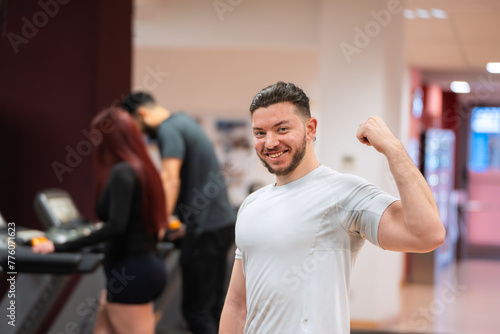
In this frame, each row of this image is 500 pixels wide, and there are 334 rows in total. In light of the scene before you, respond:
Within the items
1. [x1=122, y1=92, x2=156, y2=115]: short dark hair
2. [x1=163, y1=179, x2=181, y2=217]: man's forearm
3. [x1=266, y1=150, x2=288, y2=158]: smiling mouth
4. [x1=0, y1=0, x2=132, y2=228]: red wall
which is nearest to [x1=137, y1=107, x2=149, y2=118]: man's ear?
[x1=122, y1=92, x2=156, y2=115]: short dark hair

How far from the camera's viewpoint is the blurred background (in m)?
4.14

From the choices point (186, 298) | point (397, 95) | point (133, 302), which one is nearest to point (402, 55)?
point (397, 95)

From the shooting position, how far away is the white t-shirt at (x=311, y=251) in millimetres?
1510

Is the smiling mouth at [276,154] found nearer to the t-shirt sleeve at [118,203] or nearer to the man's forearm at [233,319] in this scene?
the man's forearm at [233,319]

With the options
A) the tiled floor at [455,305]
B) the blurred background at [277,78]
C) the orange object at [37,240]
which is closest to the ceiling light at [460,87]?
the blurred background at [277,78]

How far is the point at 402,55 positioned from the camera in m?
5.77

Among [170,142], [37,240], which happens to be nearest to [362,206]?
[37,240]

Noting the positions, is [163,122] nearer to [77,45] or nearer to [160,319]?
[77,45]

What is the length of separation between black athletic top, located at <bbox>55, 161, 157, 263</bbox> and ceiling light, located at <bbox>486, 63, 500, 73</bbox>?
257 inches

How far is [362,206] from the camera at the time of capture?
1494 millimetres

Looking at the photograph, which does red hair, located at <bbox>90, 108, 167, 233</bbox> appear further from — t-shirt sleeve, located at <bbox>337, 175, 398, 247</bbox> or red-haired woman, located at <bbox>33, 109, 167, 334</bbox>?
t-shirt sleeve, located at <bbox>337, 175, 398, 247</bbox>

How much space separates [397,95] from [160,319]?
2761 mm

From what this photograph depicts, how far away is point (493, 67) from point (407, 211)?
7.71 m

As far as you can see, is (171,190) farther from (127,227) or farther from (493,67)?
(493,67)
